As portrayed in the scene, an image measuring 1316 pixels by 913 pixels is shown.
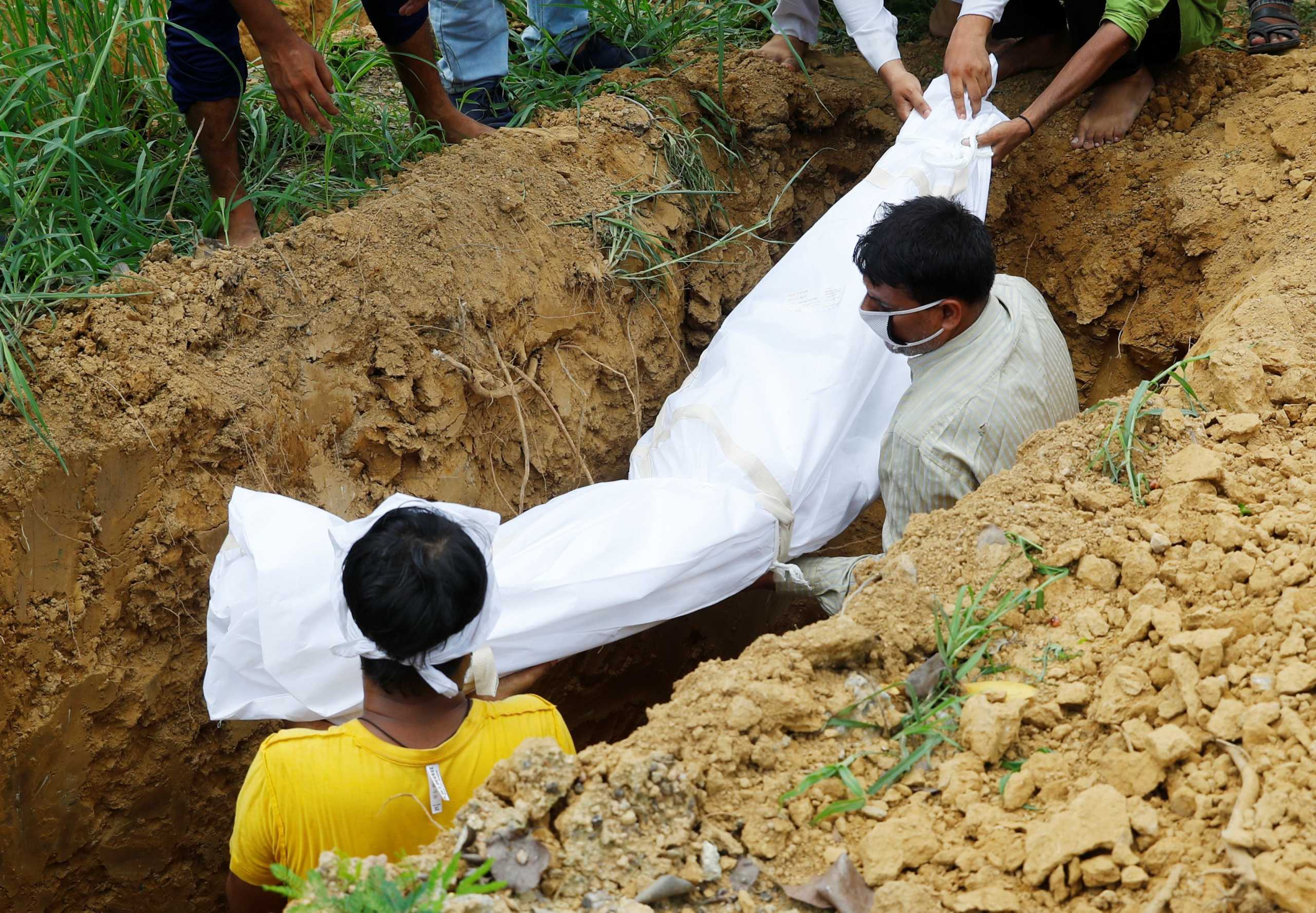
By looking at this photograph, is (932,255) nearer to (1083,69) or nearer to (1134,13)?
(1083,69)

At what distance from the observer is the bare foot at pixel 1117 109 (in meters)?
3.46

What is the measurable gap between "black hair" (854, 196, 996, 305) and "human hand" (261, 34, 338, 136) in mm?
1279

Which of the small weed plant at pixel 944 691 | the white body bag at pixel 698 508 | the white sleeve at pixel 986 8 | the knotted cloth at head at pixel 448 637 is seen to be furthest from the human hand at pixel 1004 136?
the knotted cloth at head at pixel 448 637

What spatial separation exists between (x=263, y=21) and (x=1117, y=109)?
99.0 inches

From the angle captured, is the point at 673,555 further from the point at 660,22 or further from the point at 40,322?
the point at 660,22

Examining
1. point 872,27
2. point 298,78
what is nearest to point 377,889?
point 298,78

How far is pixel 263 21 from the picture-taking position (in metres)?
2.43

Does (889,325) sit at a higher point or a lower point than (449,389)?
higher

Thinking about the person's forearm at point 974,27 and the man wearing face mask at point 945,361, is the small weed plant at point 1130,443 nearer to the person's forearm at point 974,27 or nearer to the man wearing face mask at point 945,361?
the man wearing face mask at point 945,361

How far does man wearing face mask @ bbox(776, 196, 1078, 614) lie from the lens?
2.36 m

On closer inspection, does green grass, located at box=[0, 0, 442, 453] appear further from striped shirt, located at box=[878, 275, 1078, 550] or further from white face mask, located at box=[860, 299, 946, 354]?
striped shirt, located at box=[878, 275, 1078, 550]

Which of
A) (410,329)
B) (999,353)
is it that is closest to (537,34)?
(410,329)

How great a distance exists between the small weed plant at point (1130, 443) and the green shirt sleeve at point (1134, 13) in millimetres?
1244

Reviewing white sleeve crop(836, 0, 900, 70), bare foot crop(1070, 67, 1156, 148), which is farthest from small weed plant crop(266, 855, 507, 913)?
bare foot crop(1070, 67, 1156, 148)
